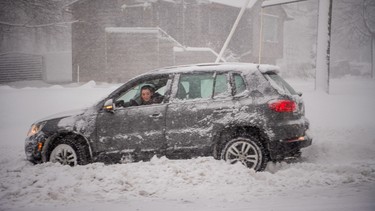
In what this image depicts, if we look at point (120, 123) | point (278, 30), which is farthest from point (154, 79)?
point (278, 30)

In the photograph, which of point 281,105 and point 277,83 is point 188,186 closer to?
point 281,105

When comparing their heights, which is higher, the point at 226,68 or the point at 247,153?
the point at 226,68

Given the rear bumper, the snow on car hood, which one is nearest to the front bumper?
the snow on car hood

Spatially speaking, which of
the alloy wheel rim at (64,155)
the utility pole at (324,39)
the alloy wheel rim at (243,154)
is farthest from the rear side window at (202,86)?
the utility pole at (324,39)

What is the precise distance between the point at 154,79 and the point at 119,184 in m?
1.85

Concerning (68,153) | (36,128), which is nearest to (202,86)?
(68,153)

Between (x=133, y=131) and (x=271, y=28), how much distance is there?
28336 millimetres

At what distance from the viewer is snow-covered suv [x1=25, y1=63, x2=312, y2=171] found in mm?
5703

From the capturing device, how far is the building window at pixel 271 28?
31.9m

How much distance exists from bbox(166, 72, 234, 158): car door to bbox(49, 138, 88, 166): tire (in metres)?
1.37

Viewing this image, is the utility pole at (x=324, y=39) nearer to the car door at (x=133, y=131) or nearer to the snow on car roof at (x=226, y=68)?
the snow on car roof at (x=226, y=68)

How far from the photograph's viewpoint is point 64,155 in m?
6.09

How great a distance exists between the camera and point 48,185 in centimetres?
516

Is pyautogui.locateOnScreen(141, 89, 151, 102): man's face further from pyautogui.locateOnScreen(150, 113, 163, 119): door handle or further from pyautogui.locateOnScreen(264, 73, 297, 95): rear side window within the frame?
pyautogui.locateOnScreen(264, 73, 297, 95): rear side window
